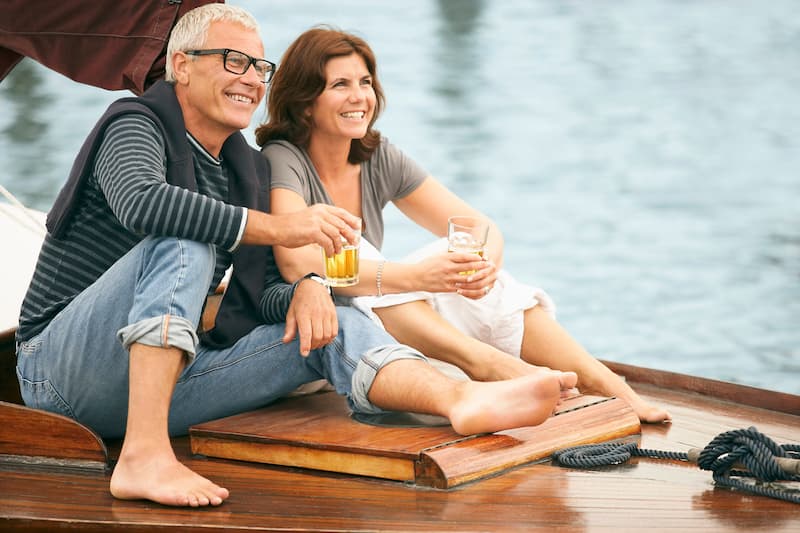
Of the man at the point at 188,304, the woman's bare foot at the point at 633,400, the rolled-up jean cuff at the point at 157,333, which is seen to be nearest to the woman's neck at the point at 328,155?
the man at the point at 188,304

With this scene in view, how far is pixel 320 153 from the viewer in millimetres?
2832

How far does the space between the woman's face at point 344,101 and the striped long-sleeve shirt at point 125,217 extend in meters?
0.42

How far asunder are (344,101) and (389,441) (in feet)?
2.99

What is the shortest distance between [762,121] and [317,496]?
1257 cm

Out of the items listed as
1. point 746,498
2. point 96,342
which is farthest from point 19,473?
point 746,498

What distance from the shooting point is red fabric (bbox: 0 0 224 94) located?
2.57m

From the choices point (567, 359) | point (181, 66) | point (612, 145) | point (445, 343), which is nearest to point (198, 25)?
point (181, 66)

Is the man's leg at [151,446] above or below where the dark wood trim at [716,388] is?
above

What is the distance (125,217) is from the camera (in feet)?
6.78

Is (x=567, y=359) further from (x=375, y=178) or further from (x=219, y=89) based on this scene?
(x=219, y=89)

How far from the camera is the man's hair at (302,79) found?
2.77 metres

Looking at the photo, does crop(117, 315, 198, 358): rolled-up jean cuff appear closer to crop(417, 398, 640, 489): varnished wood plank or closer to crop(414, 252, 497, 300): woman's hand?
crop(417, 398, 640, 489): varnished wood plank

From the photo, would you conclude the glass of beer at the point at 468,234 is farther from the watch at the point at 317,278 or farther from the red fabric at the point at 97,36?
the red fabric at the point at 97,36

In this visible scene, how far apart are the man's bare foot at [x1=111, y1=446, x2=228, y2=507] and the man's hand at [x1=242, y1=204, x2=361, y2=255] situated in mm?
415
